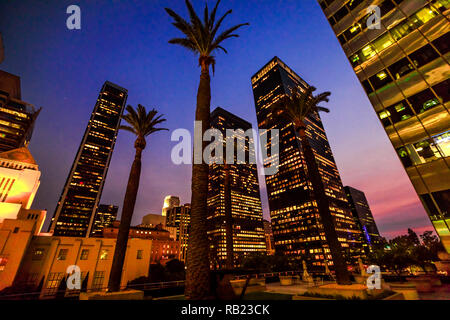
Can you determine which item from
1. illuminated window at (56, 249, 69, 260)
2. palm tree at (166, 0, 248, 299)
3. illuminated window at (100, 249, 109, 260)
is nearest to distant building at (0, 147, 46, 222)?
illuminated window at (56, 249, 69, 260)

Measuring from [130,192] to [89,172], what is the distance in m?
172

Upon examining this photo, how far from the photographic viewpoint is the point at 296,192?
132m

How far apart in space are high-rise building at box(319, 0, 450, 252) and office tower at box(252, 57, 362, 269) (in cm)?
9811

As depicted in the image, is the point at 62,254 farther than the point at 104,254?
No

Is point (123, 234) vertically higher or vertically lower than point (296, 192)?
lower

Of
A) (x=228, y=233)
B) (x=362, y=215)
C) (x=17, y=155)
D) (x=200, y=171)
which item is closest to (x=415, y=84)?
(x=200, y=171)

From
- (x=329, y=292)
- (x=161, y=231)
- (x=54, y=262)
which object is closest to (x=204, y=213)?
(x=329, y=292)

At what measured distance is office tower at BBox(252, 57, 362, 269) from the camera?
395 feet

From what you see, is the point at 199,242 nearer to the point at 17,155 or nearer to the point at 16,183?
the point at 16,183

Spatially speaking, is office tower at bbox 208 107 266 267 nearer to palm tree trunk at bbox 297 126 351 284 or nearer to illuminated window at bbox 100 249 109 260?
illuminated window at bbox 100 249 109 260

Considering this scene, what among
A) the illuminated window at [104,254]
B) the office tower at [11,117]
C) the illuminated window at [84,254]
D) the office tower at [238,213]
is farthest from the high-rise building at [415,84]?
the office tower at [11,117]

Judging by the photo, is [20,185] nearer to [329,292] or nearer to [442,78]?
[329,292]

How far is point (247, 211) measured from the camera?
17412cm

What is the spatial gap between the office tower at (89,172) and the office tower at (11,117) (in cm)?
4609
